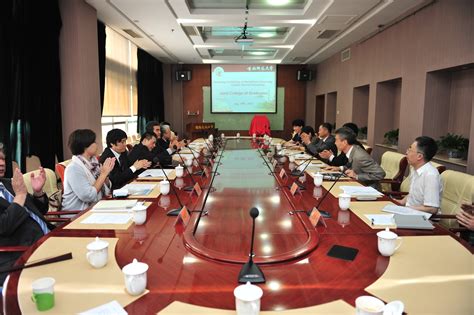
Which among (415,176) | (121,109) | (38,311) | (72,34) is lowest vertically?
(38,311)

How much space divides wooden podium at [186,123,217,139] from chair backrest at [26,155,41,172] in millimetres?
5376

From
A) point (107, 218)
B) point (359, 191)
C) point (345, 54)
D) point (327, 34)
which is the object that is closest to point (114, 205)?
point (107, 218)

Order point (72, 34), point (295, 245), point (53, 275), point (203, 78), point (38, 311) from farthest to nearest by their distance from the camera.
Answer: point (203, 78)
point (72, 34)
point (295, 245)
point (53, 275)
point (38, 311)

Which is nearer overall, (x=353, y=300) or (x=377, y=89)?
(x=353, y=300)

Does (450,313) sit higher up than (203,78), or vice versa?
(203,78)

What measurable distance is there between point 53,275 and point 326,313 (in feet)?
3.04

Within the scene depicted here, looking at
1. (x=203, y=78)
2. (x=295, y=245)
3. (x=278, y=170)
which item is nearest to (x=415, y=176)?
(x=278, y=170)

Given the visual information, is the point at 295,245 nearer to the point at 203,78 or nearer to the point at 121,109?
the point at 121,109

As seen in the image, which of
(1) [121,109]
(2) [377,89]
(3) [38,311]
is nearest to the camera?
(3) [38,311]

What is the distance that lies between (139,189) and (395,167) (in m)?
2.77

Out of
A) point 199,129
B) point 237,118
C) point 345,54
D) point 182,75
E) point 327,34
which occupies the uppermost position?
point 327,34

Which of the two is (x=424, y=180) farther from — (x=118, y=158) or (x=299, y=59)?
(x=299, y=59)

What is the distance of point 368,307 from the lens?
94 centimetres

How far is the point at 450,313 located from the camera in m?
1.03
